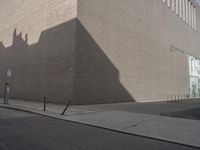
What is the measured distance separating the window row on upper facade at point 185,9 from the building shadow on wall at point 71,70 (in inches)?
831

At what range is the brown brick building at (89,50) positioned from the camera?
837 inches

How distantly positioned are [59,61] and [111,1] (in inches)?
346

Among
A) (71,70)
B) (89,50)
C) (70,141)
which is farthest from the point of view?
(89,50)

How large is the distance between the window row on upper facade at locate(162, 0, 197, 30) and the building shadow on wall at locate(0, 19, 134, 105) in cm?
2112

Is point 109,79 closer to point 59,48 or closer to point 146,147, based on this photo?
point 59,48

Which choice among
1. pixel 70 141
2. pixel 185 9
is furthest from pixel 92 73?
pixel 185 9

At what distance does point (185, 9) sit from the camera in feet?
154

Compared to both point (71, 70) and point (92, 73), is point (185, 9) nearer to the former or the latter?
point (92, 73)

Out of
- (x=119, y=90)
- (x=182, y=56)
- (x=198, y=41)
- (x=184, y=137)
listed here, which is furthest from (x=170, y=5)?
(x=184, y=137)

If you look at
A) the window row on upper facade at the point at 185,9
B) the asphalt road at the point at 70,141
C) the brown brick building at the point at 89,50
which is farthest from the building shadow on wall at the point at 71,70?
the window row on upper facade at the point at 185,9

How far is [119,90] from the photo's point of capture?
24781 millimetres

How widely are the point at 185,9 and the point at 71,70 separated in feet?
117

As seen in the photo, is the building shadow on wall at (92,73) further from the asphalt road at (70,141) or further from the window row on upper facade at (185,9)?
the window row on upper facade at (185,9)

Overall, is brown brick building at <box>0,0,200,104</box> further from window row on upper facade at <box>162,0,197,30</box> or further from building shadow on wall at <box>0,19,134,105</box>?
window row on upper facade at <box>162,0,197,30</box>
